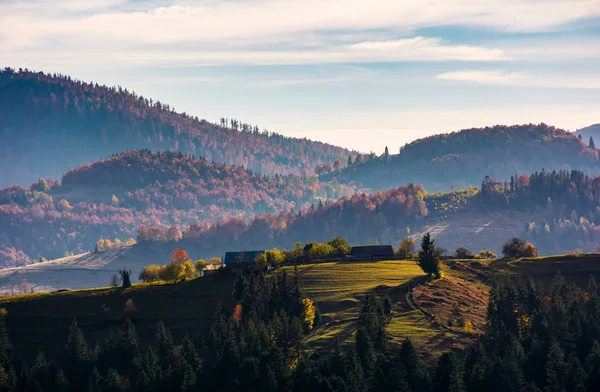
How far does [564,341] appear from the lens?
548ft

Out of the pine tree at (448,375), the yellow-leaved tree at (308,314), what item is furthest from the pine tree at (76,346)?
the pine tree at (448,375)

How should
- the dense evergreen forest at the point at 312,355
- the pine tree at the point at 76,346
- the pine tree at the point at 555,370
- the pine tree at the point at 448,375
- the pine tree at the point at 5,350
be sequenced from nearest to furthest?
the pine tree at the point at 448,375
the pine tree at the point at 555,370
the dense evergreen forest at the point at 312,355
the pine tree at the point at 5,350
the pine tree at the point at 76,346

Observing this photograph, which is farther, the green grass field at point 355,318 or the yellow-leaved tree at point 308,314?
the yellow-leaved tree at point 308,314

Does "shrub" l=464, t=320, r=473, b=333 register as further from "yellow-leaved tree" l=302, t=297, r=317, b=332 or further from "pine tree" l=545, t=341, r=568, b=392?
"yellow-leaved tree" l=302, t=297, r=317, b=332

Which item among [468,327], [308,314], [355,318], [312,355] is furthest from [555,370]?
[308,314]

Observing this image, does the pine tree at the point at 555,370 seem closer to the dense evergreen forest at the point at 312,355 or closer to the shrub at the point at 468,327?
the dense evergreen forest at the point at 312,355

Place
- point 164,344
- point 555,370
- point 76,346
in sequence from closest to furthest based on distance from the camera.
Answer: point 555,370 → point 164,344 → point 76,346

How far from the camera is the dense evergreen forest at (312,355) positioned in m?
150

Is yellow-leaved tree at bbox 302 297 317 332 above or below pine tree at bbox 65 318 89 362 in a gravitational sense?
above

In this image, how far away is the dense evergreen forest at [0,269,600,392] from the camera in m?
150

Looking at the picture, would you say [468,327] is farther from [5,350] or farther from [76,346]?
[5,350]

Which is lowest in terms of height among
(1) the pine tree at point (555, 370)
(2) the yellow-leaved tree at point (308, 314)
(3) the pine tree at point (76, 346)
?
(1) the pine tree at point (555, 370)

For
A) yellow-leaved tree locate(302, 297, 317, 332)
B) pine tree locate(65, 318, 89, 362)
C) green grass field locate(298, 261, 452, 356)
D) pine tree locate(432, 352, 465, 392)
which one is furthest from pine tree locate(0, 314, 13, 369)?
pine tree locate(432, 352, 465, 392)

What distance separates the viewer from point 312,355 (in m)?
162
